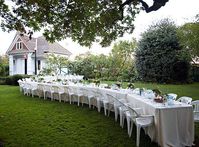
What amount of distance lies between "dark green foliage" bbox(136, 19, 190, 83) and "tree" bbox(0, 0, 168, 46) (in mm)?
11031

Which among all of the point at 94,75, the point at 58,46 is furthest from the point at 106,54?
A: the point at 58,46

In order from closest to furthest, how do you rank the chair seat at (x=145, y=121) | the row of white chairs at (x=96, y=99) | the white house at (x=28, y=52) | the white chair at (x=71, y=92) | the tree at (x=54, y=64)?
the chair seat at (x=145, y=121) → the row of white chairs at (x=96, y=99) → the white chair at (x=71, y=92) → the tree at (x=54, y=64) → the white house at (x=28, y=52)

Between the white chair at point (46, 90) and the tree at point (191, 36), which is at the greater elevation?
the tree at point (191, 36)

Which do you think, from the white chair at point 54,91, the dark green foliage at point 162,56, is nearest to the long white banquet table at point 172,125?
the white chair at point 54,91

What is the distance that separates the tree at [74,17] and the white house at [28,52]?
70.6ft

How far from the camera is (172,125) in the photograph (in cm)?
568

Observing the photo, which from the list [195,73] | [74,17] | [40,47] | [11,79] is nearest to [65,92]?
[74,17]

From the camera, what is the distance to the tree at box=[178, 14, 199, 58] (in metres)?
16.5

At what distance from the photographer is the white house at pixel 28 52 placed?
30984 mm

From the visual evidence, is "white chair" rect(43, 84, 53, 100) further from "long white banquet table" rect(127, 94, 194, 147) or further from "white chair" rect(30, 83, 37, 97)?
"long white banquet table" rect(127, 94, 194, 147)

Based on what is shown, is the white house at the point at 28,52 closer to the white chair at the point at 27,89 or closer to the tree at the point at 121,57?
the tree at the point at 121,57

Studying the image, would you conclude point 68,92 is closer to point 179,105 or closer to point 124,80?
point 179,105

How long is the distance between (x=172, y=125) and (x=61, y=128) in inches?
132

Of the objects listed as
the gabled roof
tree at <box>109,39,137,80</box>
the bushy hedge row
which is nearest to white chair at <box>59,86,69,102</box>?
the bushy hedge row
